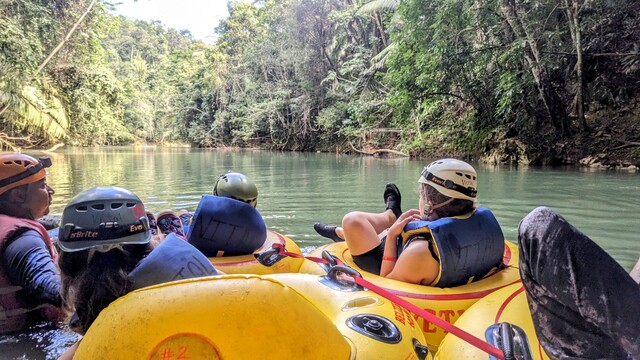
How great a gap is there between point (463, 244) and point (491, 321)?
2.04 ft

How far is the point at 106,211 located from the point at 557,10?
12.4 m

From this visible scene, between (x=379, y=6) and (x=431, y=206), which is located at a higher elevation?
(x=379, y=6)

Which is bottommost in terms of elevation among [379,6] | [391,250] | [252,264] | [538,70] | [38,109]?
[252,264]

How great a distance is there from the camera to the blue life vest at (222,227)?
9.53 feet

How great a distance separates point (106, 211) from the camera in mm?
1329

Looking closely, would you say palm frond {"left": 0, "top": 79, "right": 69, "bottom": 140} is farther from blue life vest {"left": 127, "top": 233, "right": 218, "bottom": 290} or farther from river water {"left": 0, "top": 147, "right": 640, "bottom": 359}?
blue life vest {"left": 127, "top": 233, "right": 218, "bottom": 290}

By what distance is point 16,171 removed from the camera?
84.7 inches

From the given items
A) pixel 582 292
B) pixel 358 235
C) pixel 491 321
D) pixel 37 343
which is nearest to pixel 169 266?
pixel 582 292

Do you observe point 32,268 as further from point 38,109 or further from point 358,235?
point 38,109

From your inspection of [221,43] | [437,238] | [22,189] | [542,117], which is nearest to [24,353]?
[22,189]

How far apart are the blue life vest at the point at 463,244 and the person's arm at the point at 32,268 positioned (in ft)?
5.72

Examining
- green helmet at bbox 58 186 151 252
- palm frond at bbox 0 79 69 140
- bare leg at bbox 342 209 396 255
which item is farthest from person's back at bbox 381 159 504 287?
palm frond at bbox 0 79 69 140

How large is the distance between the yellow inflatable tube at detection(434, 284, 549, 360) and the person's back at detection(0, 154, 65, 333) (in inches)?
65.1

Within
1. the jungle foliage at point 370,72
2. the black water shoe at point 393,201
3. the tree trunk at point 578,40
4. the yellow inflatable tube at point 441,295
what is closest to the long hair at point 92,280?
the yellow inflatable tube at point 441,295
